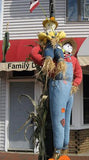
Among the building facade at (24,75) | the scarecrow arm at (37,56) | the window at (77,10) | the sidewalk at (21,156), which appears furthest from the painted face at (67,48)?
the window at (77,10)

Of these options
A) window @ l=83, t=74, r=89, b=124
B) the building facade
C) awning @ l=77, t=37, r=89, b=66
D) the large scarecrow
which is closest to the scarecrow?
the large scarecrow

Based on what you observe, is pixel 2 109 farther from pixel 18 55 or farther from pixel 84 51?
pixel 84 51

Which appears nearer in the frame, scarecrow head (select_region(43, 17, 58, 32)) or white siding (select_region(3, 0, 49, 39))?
scarecrow head (select_region(43, 17, 58, 32))

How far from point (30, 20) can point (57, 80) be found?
509 cm

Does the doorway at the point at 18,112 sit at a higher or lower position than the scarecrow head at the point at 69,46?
lower

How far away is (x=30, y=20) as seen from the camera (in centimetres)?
850

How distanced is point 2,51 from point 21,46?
588 mm

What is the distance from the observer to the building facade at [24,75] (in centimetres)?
823

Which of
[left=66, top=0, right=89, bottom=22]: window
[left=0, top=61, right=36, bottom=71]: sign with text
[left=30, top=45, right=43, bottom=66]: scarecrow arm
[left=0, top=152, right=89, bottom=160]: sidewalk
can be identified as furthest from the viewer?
[left=66, top=0, right=89, bottom=22]: window

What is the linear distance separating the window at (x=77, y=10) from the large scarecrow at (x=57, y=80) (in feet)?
15.1

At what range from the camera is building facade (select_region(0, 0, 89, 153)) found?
8.23 metres

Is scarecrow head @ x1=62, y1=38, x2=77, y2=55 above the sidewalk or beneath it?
above

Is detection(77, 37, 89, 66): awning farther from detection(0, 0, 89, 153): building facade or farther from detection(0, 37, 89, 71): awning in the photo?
detection(0, 0, 89, 153): building facade

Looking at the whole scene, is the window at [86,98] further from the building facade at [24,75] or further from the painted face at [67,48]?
the painted face at [67,48]
